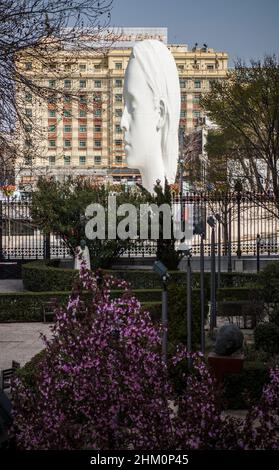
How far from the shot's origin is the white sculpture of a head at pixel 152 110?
92.2 ft

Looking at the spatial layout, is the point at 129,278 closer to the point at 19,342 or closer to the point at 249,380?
the point at 19,342

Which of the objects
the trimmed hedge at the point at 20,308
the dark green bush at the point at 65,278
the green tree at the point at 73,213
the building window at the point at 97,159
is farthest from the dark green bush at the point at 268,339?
the building window at the point at 97,159

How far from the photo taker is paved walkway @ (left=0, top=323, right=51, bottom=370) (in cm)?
1280

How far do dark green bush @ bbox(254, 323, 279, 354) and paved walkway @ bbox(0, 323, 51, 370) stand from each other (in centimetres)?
365

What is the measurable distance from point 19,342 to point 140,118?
15737mm

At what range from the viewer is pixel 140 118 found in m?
28.5

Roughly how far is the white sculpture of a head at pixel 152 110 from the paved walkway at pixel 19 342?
12627 millimetres

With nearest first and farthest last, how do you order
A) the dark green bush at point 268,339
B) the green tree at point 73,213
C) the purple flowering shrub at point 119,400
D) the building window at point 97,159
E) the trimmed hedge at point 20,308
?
the purple flowering shrub at point 119,400, the dark green bush at point 268,339, the trimmed hedge at point 20,308, the green tree at point 73,213, the building window at point 97,159

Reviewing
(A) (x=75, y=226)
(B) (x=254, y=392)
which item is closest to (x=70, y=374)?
(B) (x=254, y=392)

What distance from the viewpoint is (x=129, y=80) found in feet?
93.2

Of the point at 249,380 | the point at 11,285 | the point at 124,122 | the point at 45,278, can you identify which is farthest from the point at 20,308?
the point at 124,122

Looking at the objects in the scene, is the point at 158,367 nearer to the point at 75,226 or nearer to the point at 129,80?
the point at 75,226

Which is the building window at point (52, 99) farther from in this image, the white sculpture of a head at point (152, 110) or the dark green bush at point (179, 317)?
the white sculpture of a head at point (152, 110)

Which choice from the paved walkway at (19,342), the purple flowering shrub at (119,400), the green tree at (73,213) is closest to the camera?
the purple flowering shrub at (119,400)
